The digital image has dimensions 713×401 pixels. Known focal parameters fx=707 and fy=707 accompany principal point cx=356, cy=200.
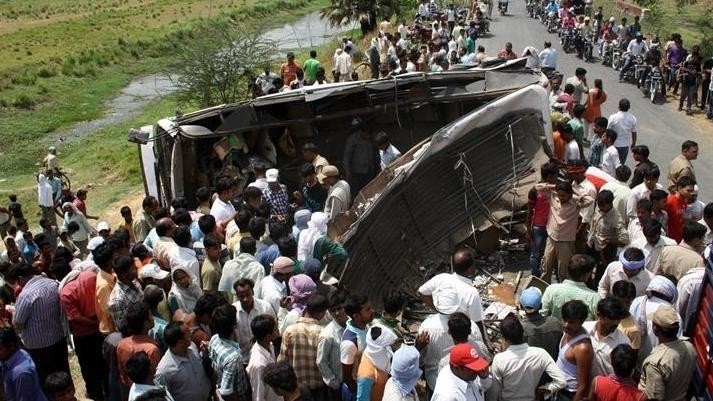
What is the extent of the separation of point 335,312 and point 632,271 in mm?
2377

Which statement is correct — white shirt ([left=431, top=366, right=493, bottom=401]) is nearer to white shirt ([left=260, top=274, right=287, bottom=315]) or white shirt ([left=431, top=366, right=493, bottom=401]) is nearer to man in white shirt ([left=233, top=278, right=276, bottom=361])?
man in white shirt ([left=233, top=278, right=276, bottom=361])

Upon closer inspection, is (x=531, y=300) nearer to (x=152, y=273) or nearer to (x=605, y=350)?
(x=605, y=350)

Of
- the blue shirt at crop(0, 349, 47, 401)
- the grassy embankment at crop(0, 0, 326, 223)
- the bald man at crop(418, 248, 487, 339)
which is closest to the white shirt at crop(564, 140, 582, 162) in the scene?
the bald man at crop(418, 248, 487, 339)

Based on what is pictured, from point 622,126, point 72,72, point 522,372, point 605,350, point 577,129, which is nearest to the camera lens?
point 522,372

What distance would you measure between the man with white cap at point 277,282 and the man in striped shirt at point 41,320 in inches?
73.0

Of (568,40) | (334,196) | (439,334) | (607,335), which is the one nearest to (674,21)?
(568,40)

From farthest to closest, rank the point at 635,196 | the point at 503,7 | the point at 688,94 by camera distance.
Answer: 1. the point at 503,7
2. the point at 688,94
3. the point at 635,196

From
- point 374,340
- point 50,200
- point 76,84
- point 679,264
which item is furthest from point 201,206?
point 76,84

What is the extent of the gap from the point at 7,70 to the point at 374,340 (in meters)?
35.1

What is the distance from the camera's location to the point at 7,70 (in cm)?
3444

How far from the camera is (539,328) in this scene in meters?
5.11

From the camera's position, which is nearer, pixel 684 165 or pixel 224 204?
pixel 684 165

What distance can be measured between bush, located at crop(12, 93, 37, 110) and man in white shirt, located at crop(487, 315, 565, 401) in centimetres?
2812

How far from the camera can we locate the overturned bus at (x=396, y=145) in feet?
25.1
